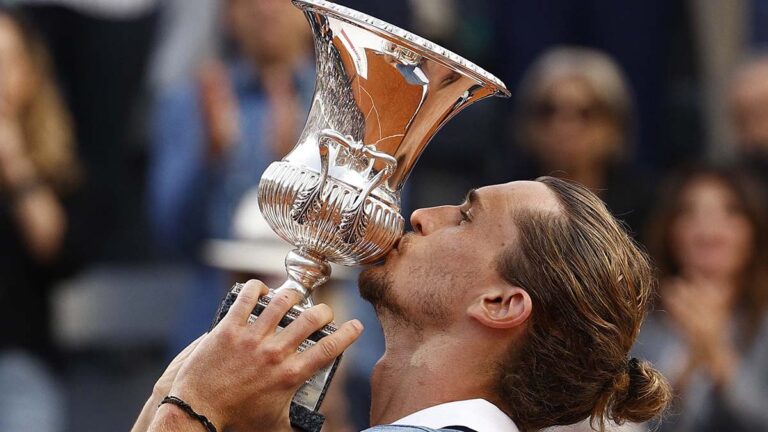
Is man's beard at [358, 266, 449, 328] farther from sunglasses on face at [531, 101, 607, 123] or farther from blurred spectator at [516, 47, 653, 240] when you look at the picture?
sunglasses on face at [531, 101, 607, 123]

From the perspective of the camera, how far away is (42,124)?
21.4ft

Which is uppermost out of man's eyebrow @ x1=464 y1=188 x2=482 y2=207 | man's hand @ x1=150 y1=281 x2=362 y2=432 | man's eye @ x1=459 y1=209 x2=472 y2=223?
man's eyebrow @ x1=464 y1=188 x2=482 y2=207

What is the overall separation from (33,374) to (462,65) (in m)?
3.30

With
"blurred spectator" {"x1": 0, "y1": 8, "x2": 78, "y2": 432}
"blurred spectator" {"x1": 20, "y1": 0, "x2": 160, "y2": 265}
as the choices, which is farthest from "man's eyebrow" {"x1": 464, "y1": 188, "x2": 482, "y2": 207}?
"blurred spectator" {"x1": 20, "y1": 0, "x2": 160, "y2": 265}

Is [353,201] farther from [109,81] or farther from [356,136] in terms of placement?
[109,81]

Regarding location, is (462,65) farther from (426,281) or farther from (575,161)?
(575,161)

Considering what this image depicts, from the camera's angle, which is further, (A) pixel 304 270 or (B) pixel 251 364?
(A) pixel 304 270

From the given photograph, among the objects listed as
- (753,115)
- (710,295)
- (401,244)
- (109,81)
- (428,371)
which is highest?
(401,244)

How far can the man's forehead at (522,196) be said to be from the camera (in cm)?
389

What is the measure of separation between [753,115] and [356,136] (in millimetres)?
3696

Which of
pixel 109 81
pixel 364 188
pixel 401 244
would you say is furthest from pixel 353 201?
pixel 109 81

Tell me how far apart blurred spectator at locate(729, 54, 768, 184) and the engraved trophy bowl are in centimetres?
336

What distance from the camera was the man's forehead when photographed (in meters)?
3.89

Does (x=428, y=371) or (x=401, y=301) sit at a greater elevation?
(x=401, y=301)
